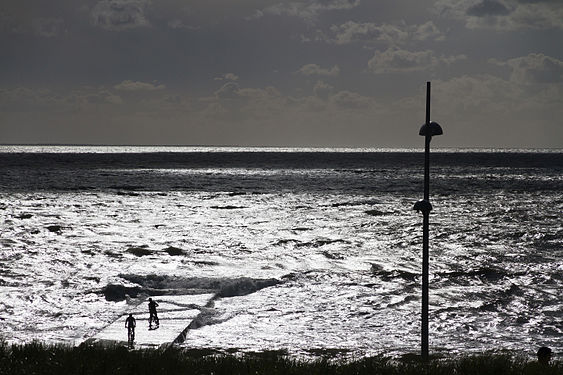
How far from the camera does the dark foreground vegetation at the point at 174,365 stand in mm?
14375

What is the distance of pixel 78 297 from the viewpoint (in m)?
25.5

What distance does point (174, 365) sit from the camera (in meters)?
15.1

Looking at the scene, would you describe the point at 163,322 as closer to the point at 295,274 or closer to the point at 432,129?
the point at 295,274

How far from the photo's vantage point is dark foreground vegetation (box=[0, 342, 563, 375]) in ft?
47.2

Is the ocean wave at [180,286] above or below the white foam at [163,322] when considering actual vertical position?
below

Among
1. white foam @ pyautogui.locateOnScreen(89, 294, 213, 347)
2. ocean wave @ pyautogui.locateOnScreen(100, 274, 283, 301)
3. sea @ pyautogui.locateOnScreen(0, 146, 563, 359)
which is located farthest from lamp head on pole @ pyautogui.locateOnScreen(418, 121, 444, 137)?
ocean wave @ pyautogui.locateOnScreen(100, 274, 283, 301)

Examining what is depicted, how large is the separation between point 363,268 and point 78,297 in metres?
13.1

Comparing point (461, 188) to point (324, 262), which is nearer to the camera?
point (324, 262)

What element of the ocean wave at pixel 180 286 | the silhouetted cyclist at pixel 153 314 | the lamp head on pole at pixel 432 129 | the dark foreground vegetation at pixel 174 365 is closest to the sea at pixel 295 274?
the ocean wave at pixel 180 286

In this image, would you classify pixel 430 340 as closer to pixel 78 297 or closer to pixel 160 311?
pixel 160 311

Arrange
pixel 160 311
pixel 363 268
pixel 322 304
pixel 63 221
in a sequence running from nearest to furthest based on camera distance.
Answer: pixel 160 311, pixel 322 304, pixel 363 268, pixel 63 221

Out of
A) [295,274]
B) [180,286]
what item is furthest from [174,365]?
[295,274]

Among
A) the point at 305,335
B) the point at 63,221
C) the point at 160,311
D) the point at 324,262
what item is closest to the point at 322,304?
the point at 305,335

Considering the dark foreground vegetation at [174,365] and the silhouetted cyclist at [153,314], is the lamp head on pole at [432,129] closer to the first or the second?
the dark foreground vegetation at [174,365]
